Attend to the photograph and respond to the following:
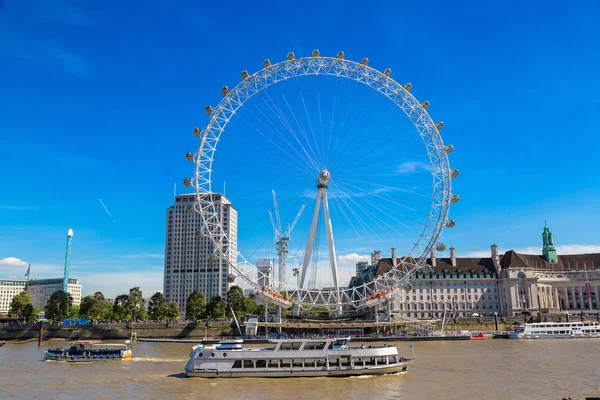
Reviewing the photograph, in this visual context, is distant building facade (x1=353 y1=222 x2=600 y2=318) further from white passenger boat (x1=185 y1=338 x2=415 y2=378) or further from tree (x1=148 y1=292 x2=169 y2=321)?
white passenger boat (x1=185 y1=338 x2=415 y2=378)

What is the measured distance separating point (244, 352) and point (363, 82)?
4681 cm

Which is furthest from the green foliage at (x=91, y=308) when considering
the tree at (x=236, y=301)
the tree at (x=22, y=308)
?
the tree at (x=236, y=301)

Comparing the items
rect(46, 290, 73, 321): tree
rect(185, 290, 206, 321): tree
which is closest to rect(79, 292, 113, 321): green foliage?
rect(46, 290, 73, 321): tree

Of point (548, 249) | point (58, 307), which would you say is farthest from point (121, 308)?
point (548, 249)

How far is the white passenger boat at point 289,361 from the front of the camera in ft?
167

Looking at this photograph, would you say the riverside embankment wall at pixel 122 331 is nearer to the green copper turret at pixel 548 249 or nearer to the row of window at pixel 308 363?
the row of window at pixel 308 363

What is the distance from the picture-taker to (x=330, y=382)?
4825cm

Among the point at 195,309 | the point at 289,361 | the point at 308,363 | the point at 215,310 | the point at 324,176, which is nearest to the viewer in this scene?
the point at 289,361

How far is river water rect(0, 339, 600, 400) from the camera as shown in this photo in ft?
137

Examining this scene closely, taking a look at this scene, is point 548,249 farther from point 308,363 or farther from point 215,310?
point 308,363

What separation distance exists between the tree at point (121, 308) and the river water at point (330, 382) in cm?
7668

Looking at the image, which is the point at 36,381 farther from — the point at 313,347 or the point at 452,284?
the point at 452,284

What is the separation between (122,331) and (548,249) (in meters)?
129

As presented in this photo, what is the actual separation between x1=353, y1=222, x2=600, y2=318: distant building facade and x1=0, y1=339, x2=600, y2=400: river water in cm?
9745
